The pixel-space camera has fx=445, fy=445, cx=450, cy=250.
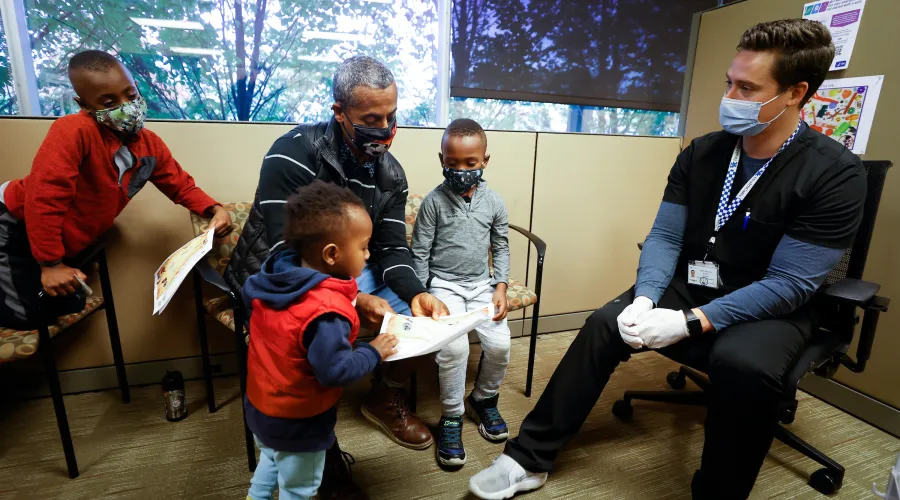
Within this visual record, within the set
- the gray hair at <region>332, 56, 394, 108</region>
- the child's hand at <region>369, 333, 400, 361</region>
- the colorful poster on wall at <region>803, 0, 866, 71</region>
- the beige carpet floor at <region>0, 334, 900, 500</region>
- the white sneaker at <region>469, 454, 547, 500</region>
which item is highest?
the colorful poster on wall at <region>803, 0, 866, 71</region>

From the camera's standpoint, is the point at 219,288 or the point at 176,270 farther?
the point at 219,288

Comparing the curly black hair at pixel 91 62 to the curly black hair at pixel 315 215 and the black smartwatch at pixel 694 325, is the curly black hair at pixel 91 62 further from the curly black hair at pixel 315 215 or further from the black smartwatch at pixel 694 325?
the black smartwatch at pixel 694 325

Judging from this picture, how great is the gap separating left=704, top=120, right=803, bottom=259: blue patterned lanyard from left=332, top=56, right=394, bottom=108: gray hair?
107 cm

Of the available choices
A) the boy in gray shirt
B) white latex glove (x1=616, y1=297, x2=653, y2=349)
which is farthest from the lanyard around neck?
the boy in gray shirt

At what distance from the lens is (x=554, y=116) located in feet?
9.52

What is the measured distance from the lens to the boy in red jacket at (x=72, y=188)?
51.9 inches

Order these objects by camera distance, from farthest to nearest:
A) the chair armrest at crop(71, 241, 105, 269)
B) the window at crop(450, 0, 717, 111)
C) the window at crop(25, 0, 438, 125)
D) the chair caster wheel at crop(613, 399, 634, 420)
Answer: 1. the window at crop(450, 0, 717, 111)
2. the window at crop(25, 0, 438, 125)
3. the chair caster wheel at crop(613, 399, 634, 420)
4. the chair armrest at crop(71, 241, 105, 269)

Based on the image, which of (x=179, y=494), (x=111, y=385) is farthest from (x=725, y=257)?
(x=111, y=385)

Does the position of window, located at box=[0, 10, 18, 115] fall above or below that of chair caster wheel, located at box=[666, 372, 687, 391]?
above

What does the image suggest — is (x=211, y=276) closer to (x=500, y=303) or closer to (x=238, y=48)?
(x=500, y=303)

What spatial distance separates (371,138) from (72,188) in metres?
0.94

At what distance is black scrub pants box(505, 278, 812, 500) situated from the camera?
1128 millimetres

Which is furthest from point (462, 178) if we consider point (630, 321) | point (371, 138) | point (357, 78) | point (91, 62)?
point (91, 62)

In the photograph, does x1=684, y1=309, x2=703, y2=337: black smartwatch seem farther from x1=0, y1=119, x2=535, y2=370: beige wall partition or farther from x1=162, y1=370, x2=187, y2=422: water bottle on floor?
x1=162, y1=370, x2=187, y2=422: water bottle on floor
